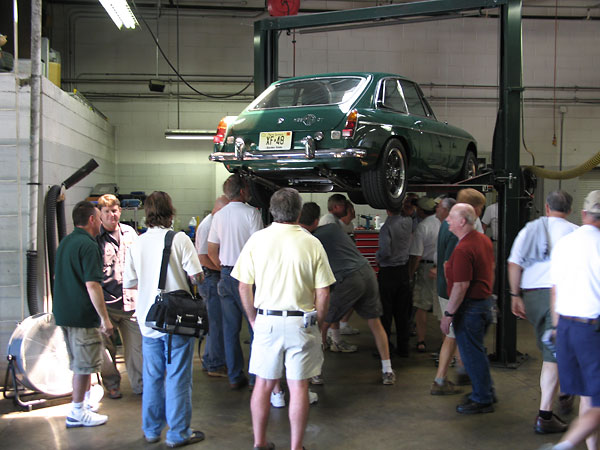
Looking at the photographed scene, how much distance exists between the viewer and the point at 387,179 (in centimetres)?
502

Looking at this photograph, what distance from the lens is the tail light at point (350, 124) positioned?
470 centimetres

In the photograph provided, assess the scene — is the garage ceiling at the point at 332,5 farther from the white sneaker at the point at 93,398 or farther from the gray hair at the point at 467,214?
the white sneaker at the point at 93,398

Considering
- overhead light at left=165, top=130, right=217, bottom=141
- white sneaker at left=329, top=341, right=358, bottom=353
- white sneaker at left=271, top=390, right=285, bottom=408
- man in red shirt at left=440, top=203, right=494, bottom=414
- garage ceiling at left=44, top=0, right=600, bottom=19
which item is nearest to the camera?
man in red shirt at left=440, top=203, right=494, bottom=414

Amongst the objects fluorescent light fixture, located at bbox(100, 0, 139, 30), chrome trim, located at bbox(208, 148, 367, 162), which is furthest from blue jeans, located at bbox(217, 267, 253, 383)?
fluorescent light fixture, located at bbox(100, 0, 139, 30)

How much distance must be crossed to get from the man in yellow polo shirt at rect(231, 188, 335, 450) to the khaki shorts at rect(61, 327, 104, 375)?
1373mm

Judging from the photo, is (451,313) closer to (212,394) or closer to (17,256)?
(212,394)

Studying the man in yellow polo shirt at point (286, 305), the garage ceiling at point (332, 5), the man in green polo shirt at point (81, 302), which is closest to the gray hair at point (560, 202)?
the man in yellow polo shirt at point (286, 305)

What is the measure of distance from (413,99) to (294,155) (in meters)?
1.89

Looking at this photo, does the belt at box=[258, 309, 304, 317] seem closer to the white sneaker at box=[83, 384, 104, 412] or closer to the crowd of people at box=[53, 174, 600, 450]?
the crowd of people at box=[53, 174, 600, 450]

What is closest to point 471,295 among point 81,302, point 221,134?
point 221,134

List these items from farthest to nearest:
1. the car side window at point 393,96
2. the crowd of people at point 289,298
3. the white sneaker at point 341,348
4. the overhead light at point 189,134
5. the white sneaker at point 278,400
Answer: the overhead light at point 189,134, the white sneaker at point 341,348, the car side window at point 393,96, the white sneaker at point 278,400, the crowd of people at point 289,298

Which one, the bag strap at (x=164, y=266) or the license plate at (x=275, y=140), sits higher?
the license plate at (x=275, y=140)

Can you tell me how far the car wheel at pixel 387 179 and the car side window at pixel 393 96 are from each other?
1.45 ft

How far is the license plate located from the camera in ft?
16.0
